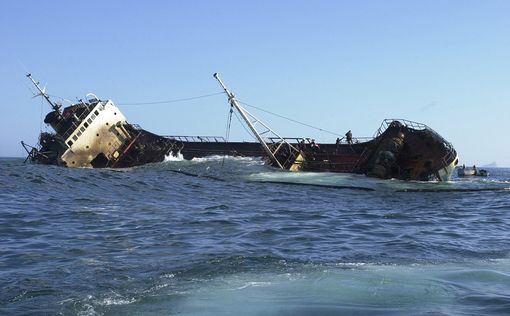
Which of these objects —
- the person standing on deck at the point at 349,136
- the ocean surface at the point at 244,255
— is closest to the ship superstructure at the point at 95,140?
the person standing on deck at the point at 349,136

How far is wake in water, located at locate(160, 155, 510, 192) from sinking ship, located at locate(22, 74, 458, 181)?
4.81 feet

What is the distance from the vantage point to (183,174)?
32.7 meters

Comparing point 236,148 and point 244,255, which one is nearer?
point 244,255

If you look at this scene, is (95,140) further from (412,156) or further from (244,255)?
(244,255)

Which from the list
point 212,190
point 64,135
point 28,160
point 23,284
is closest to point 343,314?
point 23,284

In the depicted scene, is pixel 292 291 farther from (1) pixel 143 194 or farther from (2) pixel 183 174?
(2) pixel 183 174

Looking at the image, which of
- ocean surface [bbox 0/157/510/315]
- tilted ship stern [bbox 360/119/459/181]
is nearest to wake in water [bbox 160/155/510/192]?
tilted ship stern [bbox 360/119/459/181]

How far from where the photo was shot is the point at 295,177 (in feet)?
102

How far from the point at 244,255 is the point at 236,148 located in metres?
35.7

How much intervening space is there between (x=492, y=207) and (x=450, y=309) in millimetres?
15247

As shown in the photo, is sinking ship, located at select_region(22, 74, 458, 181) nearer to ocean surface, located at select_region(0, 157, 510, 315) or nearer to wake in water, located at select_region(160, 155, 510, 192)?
wake in water, located at select_region(160, 155, 510, 192)

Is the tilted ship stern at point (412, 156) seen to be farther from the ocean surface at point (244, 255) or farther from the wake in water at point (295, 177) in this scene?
the ocean surface at point (244, 255)

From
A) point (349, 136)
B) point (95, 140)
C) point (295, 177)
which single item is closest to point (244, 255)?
point (295, 177)

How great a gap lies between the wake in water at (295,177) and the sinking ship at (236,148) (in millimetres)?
1466
